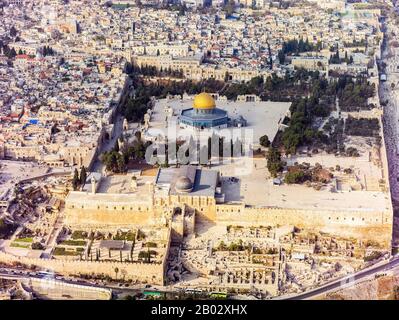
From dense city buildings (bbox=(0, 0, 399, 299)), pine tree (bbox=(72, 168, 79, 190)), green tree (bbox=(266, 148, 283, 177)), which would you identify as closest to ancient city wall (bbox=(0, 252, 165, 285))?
dense city buildings (bbox=(0, 0, 399, 299))

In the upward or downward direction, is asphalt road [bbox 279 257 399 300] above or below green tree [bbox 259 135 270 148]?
below

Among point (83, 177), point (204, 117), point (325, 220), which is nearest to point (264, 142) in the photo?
point (204, 117)

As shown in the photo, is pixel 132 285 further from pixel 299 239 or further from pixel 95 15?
pixel 95 15

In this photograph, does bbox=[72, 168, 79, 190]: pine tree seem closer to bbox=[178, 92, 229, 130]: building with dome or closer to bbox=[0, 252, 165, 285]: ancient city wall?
bbox=[0, 252, 165, 285]: ancient city wall

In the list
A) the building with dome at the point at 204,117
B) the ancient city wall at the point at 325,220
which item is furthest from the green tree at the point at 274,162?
the building with dome at the point at 204,117

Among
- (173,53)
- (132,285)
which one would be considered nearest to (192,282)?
(132,285)

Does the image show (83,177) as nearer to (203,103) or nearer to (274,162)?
(274,162)
